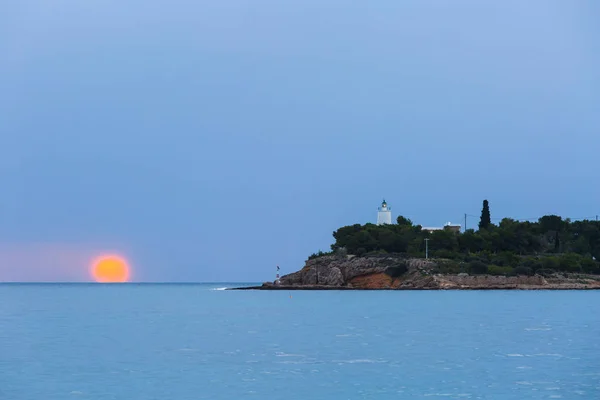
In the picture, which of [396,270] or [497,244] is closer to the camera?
[396,270]

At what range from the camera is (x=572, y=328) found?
190ft

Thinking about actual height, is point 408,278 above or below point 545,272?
below

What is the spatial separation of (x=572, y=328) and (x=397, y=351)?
2108 cm

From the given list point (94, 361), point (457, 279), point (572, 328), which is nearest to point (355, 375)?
point (94, 361)

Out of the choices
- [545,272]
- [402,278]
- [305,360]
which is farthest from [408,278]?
[305,360]

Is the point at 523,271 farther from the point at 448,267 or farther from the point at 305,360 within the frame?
the point at 305,360

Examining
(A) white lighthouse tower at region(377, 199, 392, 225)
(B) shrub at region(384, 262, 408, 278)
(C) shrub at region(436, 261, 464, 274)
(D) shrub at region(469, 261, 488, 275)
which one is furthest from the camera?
(A) white lighthouse tower at region(377, 199, 392, 225)

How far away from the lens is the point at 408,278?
159500 mm

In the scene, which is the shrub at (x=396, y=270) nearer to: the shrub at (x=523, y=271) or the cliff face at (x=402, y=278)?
the cliff face at (x=402, y=278)

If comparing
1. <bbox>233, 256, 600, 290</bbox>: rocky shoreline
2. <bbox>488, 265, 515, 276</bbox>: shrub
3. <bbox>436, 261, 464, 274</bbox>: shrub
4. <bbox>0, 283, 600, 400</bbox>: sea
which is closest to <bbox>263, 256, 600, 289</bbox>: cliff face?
<bbox>233, 256, 600, 290</bbox>: rocky shoreline

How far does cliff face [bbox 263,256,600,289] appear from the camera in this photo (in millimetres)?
155875

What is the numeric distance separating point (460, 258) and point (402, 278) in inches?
487

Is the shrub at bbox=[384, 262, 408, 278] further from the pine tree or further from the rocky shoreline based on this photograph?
the pine tree

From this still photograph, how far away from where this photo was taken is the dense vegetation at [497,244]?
158 m
